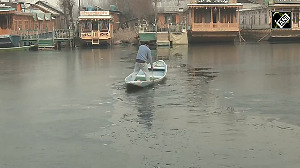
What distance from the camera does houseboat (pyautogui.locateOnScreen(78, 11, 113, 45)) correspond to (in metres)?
53.1

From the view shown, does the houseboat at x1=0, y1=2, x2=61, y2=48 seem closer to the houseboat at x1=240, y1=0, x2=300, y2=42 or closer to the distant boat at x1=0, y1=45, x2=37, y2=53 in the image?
the distant boat at x1=0, y1=45, x2=37, y2=53

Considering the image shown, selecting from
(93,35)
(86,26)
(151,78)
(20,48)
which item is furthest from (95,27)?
(151,78)

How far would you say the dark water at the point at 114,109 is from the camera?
34.6 ft

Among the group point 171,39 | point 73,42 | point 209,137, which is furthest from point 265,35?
point 209,137

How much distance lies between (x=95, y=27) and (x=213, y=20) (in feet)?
44.0

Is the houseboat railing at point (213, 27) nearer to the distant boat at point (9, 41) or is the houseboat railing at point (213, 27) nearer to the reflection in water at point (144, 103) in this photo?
the distant boat at point (9, 41)

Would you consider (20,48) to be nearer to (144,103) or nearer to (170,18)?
(170,18)

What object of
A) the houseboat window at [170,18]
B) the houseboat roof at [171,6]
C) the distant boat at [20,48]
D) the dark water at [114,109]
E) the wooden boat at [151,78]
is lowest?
the dark water at [114,109]

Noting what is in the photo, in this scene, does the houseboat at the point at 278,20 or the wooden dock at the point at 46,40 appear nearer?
the wooden dock at the point at 46,40

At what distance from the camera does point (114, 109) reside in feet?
50.7

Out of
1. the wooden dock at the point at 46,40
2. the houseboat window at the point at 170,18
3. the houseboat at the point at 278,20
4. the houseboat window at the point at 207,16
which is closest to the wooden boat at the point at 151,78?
the wooden dock at the point at 46,40

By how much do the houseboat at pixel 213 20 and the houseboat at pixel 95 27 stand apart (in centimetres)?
921

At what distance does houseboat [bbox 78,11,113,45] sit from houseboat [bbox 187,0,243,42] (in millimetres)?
9211

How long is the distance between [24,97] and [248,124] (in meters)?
9.20
